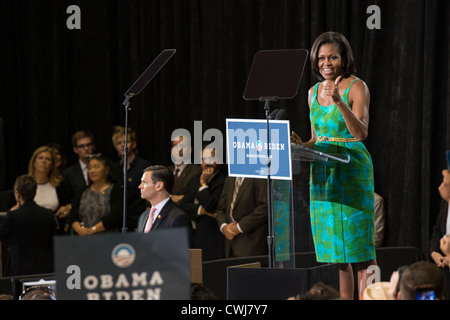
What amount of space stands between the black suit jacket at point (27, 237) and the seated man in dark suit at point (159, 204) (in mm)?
1159

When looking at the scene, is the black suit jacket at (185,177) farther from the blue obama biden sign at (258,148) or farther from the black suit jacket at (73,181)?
the blue obama biden sign at (258,148)

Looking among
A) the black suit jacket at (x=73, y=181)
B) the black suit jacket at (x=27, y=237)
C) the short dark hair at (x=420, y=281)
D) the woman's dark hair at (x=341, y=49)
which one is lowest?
the black suit jacket at (x=27, y=237)

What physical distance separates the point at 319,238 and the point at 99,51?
5107 mm

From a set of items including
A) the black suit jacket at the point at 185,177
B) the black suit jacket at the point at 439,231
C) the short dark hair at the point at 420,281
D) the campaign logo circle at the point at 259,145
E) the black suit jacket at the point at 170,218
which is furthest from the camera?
the black suit jacket at the point at 185,177

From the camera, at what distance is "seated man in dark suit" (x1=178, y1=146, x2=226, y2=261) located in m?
6.04

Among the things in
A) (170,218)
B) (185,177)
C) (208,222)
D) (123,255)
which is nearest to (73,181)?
(185,177)

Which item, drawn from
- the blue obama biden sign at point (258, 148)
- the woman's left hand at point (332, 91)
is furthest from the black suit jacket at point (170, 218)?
the woman's left hand at point (332, 91)

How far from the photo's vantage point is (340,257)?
3.72 meters

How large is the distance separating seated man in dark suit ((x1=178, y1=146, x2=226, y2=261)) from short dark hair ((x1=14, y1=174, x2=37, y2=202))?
116cm

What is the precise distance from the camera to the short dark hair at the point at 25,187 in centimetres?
556

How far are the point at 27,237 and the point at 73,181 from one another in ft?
4.74

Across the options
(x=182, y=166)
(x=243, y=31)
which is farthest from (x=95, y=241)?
(x=243, y=31)

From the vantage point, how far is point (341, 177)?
370cm

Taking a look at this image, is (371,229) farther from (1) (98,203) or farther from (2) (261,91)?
(1) (98,203)
